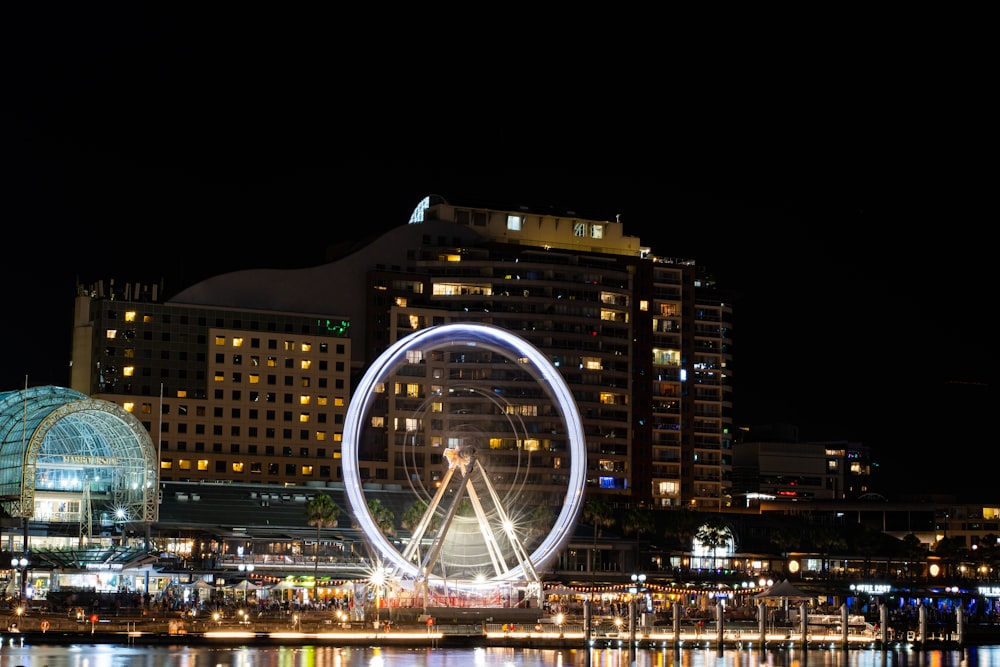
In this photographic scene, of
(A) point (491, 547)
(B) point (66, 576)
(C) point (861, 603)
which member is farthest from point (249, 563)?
(C) point (861, 603)

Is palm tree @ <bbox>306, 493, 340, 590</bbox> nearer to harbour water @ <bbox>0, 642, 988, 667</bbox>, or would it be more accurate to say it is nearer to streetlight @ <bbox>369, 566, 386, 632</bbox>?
streetlight @ <bbox>369, 566, 386, 632</bbox>

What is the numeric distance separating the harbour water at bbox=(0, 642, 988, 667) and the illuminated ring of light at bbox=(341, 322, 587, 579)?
899 cm

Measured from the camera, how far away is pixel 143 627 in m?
110

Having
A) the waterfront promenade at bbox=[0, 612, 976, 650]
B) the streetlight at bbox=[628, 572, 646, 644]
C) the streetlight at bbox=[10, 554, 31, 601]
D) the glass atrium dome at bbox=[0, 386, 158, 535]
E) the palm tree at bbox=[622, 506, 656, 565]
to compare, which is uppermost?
the glass atrium dome at bbox=[0, 386, 158, 535]

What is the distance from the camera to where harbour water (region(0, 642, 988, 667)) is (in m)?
99.1

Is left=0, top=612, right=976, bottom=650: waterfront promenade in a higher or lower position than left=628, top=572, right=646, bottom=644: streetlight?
lower

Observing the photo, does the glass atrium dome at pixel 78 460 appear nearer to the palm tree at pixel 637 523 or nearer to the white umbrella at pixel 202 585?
the white umbrella at pixel 202 585

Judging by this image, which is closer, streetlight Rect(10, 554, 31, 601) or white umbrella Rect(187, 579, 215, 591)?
streetlight Rect(10, 554, 31, 601)

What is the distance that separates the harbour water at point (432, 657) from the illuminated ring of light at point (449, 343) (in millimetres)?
8992

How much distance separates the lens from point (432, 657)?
354ft

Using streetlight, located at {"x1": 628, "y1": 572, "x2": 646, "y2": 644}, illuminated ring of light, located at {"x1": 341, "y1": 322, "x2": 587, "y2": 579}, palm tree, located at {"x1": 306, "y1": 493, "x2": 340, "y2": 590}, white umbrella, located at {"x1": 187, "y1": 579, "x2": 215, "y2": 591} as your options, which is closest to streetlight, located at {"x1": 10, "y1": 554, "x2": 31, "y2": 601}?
white umbrella, located at {"x1": 187, "y1": 579, "x2": 215, "y2": 591}

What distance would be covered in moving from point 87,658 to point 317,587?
138ft

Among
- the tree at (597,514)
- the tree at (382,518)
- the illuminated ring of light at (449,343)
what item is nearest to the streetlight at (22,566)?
the illuminated ring of light at (449,343)

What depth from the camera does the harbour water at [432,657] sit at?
99.1 meters
